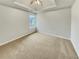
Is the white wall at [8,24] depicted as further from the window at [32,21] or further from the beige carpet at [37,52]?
the window at [32,21]

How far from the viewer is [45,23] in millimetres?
7527

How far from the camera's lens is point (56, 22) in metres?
6.22

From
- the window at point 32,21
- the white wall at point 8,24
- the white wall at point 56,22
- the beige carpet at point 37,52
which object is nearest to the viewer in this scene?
the beige carpet at point 37,52

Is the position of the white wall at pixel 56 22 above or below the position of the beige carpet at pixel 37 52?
above

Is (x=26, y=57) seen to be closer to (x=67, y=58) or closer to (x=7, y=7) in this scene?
(x=67, y=58)

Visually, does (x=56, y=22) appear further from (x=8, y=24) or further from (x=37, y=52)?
(x=37, y=52)

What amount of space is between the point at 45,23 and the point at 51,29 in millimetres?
1000

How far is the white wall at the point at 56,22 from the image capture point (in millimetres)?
5316

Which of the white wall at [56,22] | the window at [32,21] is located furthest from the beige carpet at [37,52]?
the window at [32,21]

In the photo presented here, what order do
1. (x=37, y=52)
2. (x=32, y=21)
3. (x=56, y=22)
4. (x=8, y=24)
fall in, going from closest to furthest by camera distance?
(x=37, y=52)
(x=8, y=24)
(x=56, y=22)
(x=32, y=21)

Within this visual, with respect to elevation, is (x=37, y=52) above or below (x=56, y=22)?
below

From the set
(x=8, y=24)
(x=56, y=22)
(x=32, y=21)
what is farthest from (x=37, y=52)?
(x=32, y=21)

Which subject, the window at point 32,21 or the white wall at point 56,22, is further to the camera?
the window at point 32,21

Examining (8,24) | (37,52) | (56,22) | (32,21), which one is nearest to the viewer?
(37,52)
